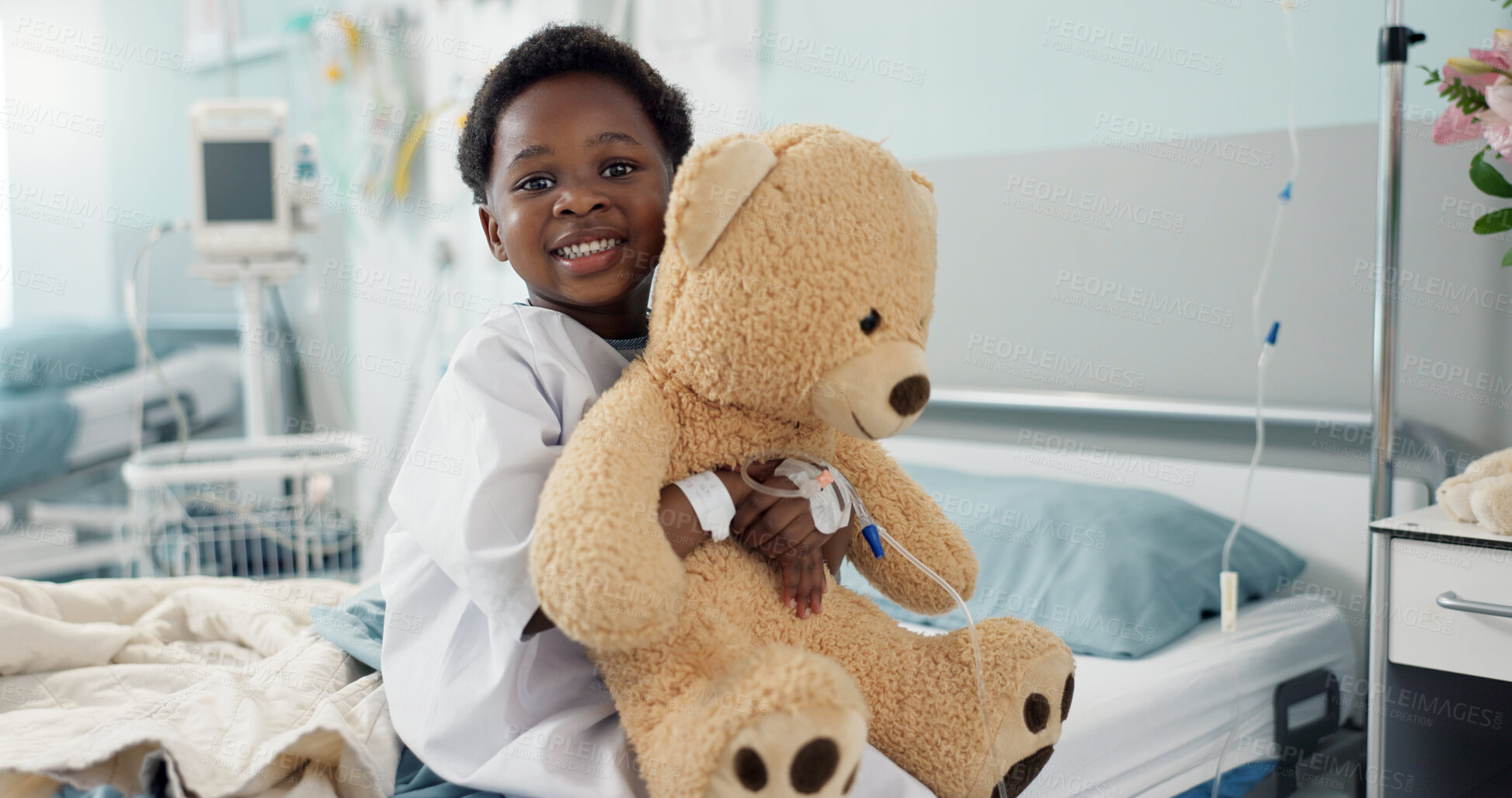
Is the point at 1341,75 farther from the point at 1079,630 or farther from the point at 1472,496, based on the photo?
the point at 1079,630

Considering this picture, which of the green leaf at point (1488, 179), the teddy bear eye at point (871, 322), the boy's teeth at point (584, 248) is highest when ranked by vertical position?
the green leaf at point (1488, 179)

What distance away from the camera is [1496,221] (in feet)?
4.42

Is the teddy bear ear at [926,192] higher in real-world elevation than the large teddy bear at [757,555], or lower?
higher

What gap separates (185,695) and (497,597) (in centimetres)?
49

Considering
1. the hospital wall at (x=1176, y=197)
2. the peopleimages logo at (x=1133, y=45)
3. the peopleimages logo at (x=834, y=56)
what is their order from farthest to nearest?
the peopleimages logo at (x=834, y=56) → the peopleimages logo at (x=1133, y=45) → the hospital wall at (x=1176, y=197)

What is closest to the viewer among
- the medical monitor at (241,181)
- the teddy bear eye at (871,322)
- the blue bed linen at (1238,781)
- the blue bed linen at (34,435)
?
the teddy bear eye at (871,322)

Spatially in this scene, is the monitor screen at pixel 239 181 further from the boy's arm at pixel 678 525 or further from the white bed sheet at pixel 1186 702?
the boy's arm at pixel 678 525

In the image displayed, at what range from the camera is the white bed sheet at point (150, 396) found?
3537mm

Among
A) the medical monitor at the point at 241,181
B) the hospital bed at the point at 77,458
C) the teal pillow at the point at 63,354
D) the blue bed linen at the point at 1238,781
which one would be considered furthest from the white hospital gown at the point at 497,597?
the teal pillow at the point at 63,354

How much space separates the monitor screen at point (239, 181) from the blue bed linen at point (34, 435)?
1237 millimetres

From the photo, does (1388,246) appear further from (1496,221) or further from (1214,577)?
(1214,577)

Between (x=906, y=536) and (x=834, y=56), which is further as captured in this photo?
(x=834, y=56)

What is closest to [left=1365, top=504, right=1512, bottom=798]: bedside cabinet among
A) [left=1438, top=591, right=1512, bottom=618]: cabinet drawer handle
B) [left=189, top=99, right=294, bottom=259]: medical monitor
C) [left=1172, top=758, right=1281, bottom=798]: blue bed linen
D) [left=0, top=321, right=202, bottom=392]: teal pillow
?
[left=1438, top=591, right=1512, bottom=618]: cabinet drawer handle

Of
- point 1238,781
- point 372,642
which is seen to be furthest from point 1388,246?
point 372,642
